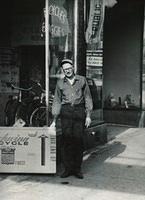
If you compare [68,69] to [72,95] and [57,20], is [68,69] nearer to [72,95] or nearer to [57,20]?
[72,95]

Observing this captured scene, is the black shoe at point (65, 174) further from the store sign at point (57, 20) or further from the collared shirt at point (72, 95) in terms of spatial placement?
the store sign at point (57, 20)

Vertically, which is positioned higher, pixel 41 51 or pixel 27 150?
pixel 41 51

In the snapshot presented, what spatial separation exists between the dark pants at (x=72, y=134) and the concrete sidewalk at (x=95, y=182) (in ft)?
0.87

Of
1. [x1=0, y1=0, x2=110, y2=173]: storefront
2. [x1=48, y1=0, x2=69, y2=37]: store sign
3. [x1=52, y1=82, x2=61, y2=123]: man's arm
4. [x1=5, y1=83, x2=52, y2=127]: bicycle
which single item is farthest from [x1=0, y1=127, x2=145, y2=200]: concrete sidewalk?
[x1=48, y1=0, x2=69, y2=37]: store sign

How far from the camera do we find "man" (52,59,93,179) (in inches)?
323

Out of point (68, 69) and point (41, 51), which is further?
point (41, 51)

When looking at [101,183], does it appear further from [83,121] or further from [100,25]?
[100,25]

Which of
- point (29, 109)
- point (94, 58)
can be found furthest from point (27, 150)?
point (94, 58)

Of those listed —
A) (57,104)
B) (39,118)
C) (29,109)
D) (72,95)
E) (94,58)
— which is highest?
(94,58)

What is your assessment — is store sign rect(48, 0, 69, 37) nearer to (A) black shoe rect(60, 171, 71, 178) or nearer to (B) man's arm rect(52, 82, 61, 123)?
(B) man's arm rect(52, 82, 61, 123)

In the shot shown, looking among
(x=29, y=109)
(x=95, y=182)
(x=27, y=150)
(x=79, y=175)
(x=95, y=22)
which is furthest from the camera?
(x=95, y=22)

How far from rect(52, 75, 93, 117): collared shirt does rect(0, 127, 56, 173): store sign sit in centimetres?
44

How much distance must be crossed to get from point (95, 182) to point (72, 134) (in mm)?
851

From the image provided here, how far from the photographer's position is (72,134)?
8.27 metres
